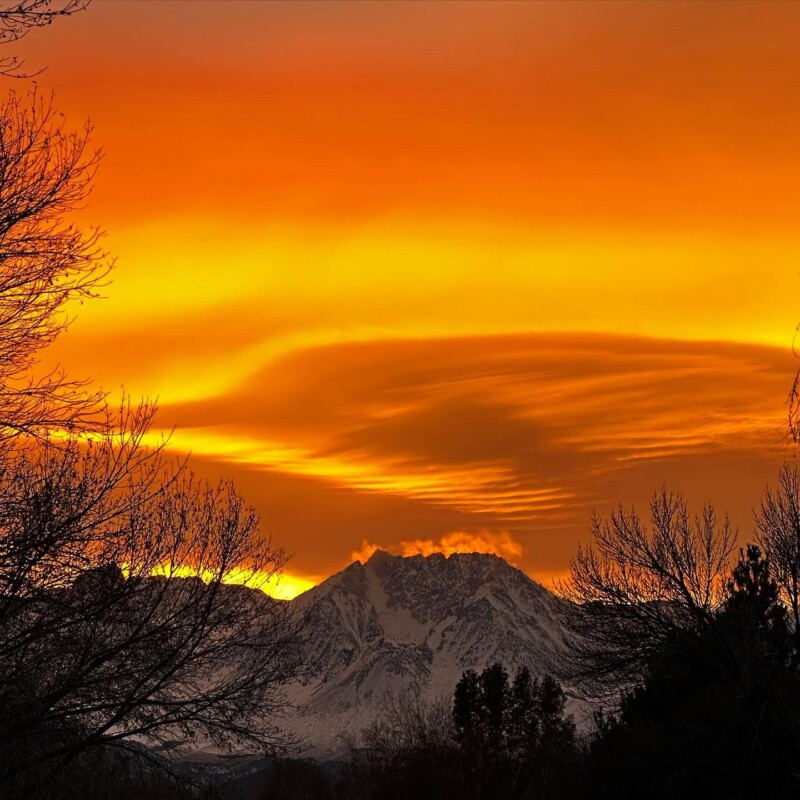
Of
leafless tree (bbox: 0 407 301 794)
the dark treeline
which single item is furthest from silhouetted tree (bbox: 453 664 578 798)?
leafless tree (bbox: 0 407 301 794)

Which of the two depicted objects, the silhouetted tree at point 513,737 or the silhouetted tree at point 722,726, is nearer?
the silhouetted tree at point 722,726

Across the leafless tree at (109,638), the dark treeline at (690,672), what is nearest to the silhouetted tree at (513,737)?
the dark treeline at (690,672)

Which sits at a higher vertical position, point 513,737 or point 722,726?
point 722,726

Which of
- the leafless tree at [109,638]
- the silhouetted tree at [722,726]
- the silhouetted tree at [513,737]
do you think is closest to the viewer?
the leafless tree at [109,638]

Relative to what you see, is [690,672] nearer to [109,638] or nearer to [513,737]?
[109,638]

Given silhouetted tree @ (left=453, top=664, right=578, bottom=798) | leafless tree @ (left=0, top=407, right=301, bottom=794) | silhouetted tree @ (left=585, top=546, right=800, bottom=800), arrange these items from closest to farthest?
1. leafless tree @ (left=0, top=407, right=301, bottom=794)
2. silhouetted tree @ (left=585, top=546, right=800, bottom=800)
3. silhouetted tree @ (left=453, top=664, right=578, bottom=798)

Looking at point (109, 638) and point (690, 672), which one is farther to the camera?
point (690, 672)

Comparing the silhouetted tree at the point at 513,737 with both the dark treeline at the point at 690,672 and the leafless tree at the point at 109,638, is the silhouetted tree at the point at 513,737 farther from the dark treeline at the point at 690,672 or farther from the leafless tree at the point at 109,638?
the leafless tree at the point at 109,638

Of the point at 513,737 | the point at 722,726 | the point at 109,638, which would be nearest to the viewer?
the point at 109,638

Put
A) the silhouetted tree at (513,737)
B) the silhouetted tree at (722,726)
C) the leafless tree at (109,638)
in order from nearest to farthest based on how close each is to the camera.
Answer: the leafless tree at (109,638) < the silhouetted tree at (722,726) < the silhouetted tree at (513,737)

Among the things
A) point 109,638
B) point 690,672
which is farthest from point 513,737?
point 109,638

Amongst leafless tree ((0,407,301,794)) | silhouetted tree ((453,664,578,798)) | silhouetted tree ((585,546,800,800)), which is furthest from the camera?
silhouetted tree ((453,664,578,798))

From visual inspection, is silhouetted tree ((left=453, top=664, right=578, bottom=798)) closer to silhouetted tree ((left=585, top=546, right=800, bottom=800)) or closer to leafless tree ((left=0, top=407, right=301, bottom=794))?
silhouetted tree ((left=585, top=546, right=800, bottom=800))

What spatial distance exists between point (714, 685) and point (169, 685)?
1634 cm
